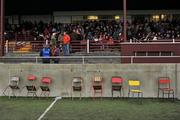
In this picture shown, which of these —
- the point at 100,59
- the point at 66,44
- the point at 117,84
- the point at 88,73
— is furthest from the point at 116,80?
the point at 66,44

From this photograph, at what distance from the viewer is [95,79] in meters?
22.5

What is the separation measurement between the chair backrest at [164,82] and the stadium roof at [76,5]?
15.5 metres

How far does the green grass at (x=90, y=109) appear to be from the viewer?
57.9 ft

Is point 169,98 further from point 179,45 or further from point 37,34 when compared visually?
point 37,34

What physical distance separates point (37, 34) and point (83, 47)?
7.26m

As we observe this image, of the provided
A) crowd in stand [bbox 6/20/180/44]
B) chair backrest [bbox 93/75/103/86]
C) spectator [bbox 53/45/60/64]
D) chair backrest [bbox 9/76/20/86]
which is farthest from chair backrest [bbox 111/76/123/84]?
crowd in stand [bbox 6/20/180/44]

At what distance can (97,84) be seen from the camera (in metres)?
22.5

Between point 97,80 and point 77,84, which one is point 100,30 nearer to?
point 77,84

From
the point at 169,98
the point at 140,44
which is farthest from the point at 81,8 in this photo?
the point at 169,98

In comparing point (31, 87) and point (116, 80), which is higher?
point (116, 80)

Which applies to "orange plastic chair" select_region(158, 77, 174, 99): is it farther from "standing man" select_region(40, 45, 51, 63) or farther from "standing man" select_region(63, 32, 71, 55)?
"standing man" select_region(63, 32, 71, 55)

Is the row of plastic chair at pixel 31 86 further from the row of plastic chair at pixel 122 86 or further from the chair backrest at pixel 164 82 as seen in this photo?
the chair backrest at pixel 164 82

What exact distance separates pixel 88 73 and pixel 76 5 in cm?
1630

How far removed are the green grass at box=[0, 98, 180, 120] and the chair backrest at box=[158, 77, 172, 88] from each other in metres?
1.03
